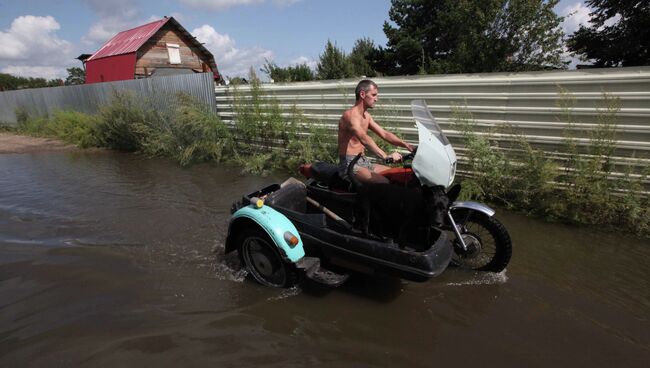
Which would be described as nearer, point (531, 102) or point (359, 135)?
point (359, 135)

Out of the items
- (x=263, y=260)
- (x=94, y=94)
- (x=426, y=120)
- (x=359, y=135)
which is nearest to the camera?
(x=426, y=120)

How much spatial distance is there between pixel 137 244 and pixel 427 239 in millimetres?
3518

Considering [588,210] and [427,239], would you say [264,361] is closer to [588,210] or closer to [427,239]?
[427,239]

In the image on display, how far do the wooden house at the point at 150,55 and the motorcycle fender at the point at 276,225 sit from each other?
22.2m

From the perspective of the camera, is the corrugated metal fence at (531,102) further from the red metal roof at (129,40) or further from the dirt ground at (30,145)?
the red metal roof at (129,40)

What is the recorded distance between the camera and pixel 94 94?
1394cm

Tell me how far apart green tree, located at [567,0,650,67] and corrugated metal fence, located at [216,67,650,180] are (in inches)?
622

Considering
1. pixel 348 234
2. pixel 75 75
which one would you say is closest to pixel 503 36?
pixel 348 234

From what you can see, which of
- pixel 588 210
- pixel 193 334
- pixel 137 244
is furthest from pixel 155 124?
pixel 588 210

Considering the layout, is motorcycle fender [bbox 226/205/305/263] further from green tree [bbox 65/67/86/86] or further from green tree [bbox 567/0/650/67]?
green tree [bbox 65/67/86/86]

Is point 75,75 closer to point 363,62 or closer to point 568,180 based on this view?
point 363,62

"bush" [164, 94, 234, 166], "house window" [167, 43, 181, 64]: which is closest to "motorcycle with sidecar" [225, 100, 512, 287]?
"bush" [164, 94, 234, 166]

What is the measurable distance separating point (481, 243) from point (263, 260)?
2.17 metres

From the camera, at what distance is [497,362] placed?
8.54 ft
